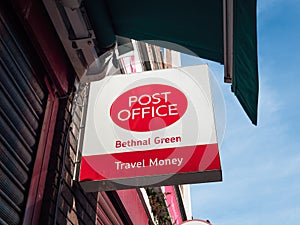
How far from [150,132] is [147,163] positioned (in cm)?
41

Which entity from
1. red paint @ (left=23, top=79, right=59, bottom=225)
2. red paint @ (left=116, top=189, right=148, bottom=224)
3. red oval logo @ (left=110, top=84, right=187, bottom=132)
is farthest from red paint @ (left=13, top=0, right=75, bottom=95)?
red paint @ (left=116, top=189, right=148, bottom=224)

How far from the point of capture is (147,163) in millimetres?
3750

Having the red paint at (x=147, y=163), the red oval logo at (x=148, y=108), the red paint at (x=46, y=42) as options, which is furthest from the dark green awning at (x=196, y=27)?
the red oval logo at (x=148, y=108)

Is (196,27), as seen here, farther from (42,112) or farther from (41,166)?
(41,166)

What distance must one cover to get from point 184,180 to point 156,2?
5.64ft

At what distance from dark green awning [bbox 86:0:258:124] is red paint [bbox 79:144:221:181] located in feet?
2.07

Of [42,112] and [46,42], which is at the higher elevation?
[46,42]

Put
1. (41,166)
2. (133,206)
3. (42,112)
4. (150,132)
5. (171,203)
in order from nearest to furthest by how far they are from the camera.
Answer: (41,166), (42,112), (150,132), (133,206), (171,203)

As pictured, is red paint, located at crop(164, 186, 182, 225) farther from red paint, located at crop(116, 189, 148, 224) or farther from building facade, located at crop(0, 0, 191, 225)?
building facade, located at crop(0, 0, 191, 225)

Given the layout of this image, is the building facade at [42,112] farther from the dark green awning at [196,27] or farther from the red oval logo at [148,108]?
the red oval logo at [148,108]

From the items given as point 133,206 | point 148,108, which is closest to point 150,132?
point 148,108

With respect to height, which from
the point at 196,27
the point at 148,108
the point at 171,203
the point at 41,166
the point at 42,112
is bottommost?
the point at 41,166

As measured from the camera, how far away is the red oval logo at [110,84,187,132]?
4.14m

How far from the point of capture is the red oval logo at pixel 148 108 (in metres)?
4.14
